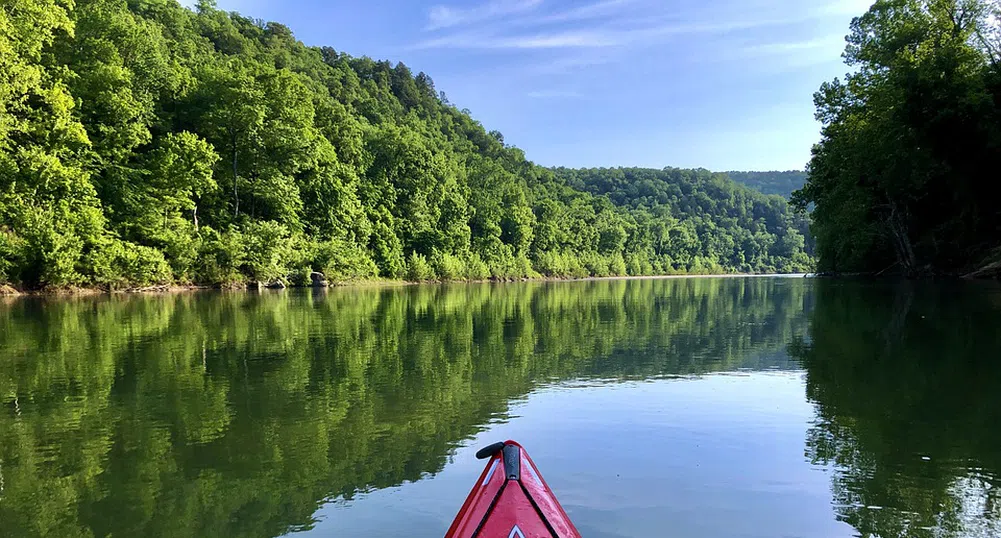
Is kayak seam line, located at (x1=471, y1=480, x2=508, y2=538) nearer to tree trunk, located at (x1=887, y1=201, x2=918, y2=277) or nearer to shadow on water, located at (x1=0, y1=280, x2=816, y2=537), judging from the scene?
shadow on water, located at (x1=0, y1=280, x2=816, y2=537)

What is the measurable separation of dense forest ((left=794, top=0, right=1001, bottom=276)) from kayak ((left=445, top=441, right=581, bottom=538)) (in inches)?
1263

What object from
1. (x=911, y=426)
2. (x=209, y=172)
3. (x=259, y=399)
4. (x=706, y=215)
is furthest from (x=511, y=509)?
(x=706, y=215)

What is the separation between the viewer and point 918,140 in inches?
1189

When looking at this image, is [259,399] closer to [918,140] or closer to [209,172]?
[918,140]

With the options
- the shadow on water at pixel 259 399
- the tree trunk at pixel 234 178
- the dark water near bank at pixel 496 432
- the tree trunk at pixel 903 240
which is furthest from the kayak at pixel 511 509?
the tree trunk at pixel 234 178

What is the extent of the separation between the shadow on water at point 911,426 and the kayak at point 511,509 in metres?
2.45

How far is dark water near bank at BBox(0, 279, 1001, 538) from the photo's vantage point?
14.8 ft

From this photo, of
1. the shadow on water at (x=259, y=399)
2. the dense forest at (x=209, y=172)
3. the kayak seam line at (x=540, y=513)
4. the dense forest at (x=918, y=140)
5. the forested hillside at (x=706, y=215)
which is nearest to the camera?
the kayak seam line at (x=540, y=513)

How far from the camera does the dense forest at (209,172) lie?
104 feet

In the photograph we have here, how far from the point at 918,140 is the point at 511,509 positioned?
34805 millimetres

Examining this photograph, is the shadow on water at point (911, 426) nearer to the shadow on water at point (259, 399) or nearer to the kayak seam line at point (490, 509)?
the shadow on water at point (259, 399)

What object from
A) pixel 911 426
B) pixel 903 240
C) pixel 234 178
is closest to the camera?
pixel 911 426

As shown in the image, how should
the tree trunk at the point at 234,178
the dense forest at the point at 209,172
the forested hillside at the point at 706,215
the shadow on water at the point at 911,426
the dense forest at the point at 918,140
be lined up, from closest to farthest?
the shadow on water at the point at 911,426
the dense forest at the point at 918,140
the dense forest at the point at 209,172
the tree trunk at the point at 234,178
the forested hillside at the point at 706,215

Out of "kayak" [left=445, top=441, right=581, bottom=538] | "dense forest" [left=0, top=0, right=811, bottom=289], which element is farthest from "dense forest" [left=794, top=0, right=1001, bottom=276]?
"dense forest" [left=0, top=0, right=811, bottom=289]
